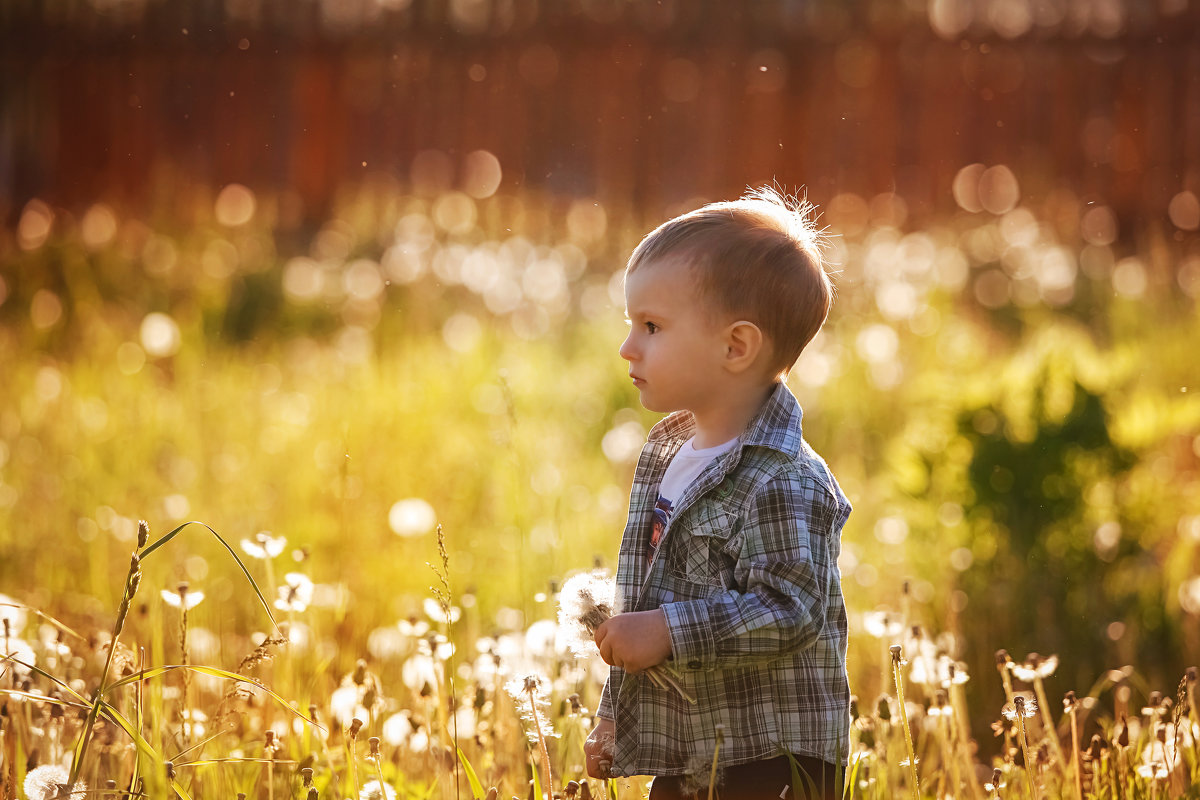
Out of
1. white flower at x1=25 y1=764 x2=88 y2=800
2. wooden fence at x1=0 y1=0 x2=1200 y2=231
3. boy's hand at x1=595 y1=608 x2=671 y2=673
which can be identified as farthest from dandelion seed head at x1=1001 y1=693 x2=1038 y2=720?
wooden fence at x1=0 y1=0 x2=1200 y2=231

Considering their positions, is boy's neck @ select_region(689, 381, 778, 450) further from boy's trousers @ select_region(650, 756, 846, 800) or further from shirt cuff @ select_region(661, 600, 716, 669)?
Result: boy's trousers @ select_region(650, 756, 846, 800)

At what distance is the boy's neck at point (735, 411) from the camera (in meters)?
1.95

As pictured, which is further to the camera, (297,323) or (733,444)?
(297,323)

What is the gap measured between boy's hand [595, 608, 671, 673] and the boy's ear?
42 cm

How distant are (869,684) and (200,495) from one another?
2.57 meters

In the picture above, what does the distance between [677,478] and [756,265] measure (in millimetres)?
384

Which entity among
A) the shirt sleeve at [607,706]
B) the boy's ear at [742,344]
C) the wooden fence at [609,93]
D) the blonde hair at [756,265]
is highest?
the wooden fence at [609,93]

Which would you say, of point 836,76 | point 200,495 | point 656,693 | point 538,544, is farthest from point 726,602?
point 836,76

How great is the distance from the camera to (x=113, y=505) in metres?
4.36

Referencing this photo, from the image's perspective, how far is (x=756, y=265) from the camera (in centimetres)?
187

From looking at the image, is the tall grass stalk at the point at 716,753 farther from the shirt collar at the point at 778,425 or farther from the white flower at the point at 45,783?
the white flower at the point at 45,783

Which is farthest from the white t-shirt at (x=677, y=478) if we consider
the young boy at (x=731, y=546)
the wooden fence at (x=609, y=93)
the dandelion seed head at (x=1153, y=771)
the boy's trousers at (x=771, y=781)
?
the wooden fence at (x=609, y=93)

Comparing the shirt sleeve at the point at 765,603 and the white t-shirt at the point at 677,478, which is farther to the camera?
the white t-shirt at the point at 677,478

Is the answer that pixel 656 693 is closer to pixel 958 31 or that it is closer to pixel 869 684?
pixel 869 684
